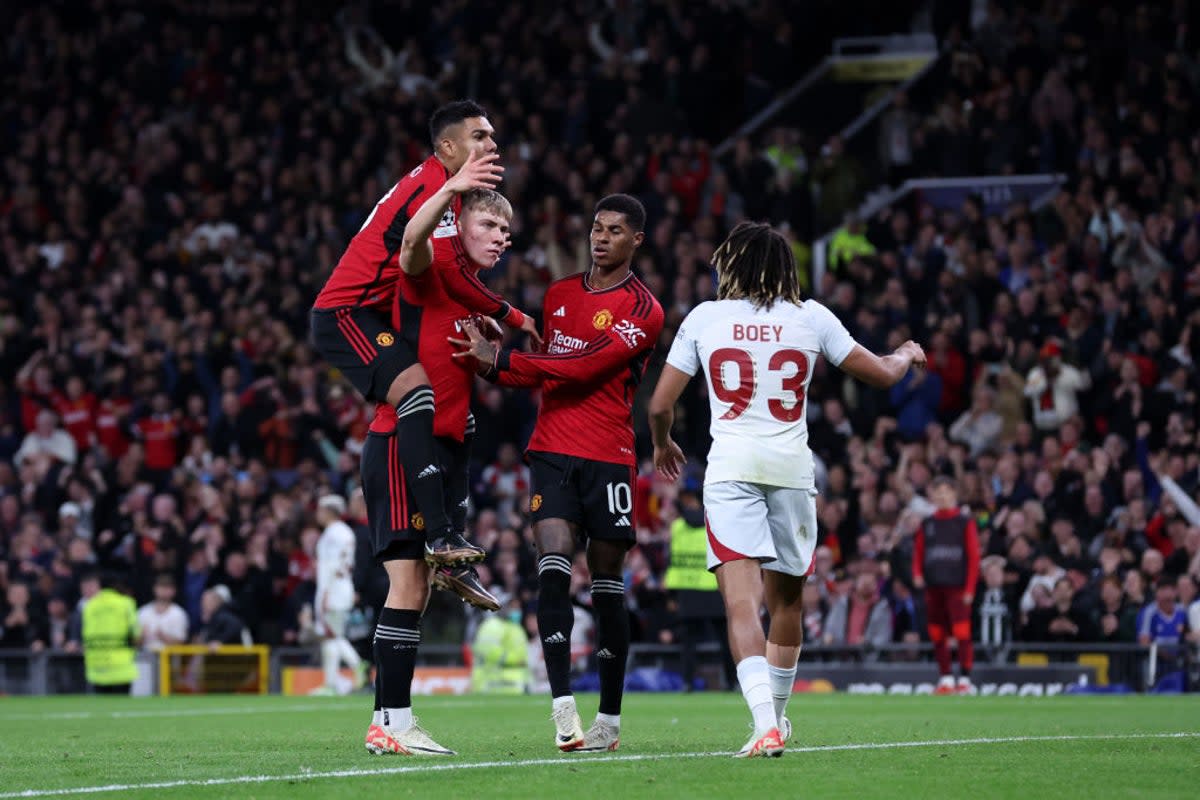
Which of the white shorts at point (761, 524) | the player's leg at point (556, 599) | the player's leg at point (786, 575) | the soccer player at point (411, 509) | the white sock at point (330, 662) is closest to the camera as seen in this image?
the white shorts at point (761, 524)

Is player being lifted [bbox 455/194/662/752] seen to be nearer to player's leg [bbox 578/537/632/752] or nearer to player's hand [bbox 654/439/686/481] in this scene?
player's leg [bbox 578/537/632/752]

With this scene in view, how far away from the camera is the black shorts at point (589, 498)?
931 centimetres

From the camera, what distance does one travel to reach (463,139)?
28.9 feet

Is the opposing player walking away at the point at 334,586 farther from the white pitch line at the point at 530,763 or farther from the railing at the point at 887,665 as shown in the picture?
the white pitch line at the point at 530,763

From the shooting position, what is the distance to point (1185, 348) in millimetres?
20453

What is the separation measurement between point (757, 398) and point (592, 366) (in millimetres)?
1152

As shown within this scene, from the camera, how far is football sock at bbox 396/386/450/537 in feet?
27.7

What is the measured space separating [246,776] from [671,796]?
1.84 meters

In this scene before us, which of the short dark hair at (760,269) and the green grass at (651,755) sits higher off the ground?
the short dark hair at (760,269)

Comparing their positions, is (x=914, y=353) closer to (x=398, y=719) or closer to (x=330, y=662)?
(x=398, y=719)

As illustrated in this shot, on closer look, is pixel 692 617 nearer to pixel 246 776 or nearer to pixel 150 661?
pixel 150 661

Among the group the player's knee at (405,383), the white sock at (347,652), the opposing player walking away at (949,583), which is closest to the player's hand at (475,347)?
the player's knee at (405,383)

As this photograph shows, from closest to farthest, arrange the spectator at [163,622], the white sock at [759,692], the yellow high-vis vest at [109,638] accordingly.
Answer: the white sock at [759,692], the yellow high-vis vest at [109,638], the spectator at [163,622]

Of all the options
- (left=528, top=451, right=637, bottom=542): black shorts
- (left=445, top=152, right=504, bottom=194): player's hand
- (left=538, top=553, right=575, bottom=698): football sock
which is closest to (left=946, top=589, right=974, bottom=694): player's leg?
(left=528, top=451, right=637, bottom=542): black shorts
